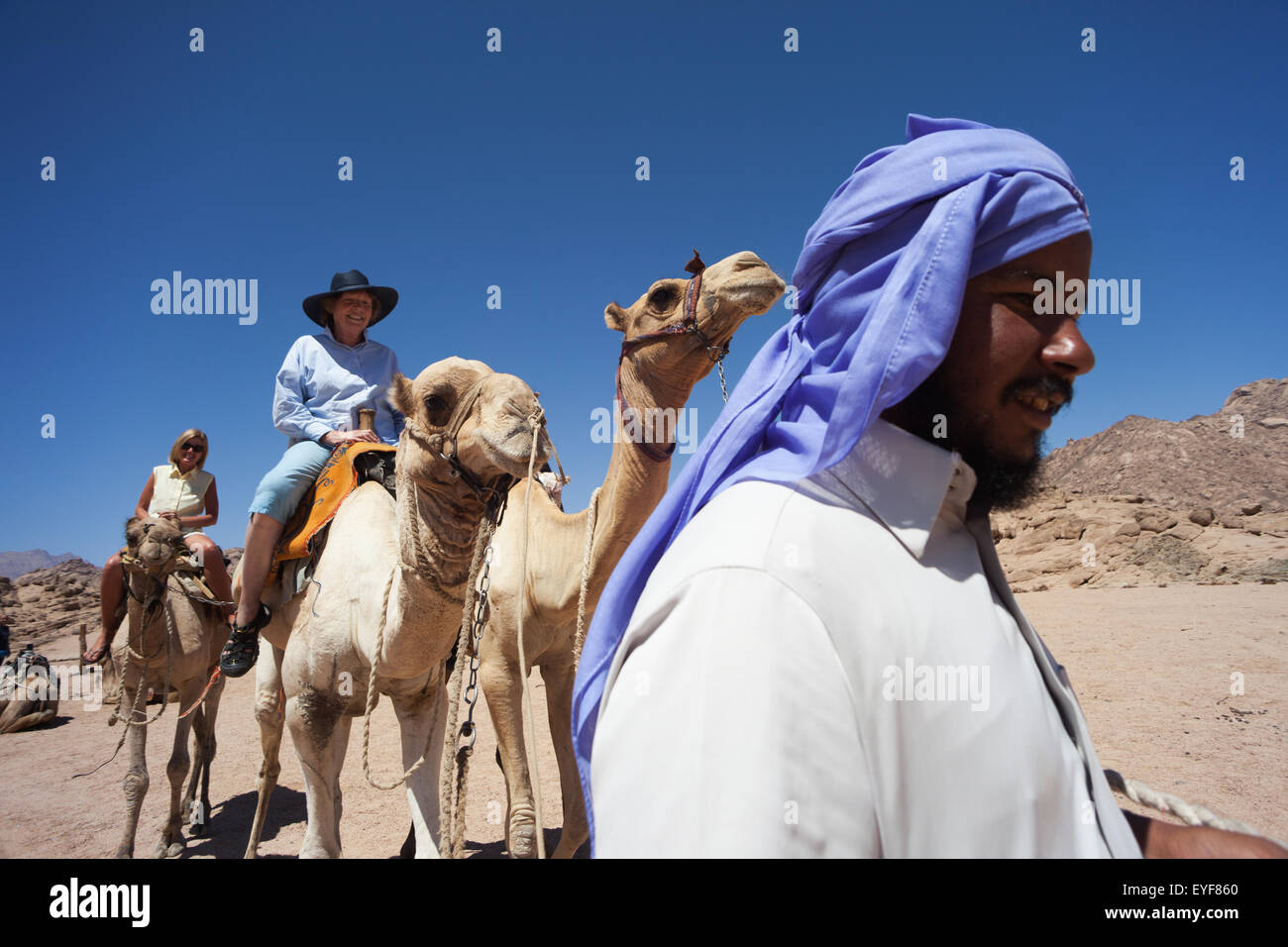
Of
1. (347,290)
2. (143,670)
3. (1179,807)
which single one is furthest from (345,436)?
(1179,807)

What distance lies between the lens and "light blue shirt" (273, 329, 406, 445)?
481 centimetres

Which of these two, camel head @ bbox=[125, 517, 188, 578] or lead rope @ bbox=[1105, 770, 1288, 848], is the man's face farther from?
camel head @ bbox=[125, 517, 188, 578]

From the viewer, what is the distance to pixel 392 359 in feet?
17.3

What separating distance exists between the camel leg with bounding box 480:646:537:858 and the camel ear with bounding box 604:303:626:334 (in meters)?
Result: 2.14

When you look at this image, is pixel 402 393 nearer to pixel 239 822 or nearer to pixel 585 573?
pixel 585 573

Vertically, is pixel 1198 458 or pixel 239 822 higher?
pixel 1198 458

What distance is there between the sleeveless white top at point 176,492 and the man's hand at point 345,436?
11.0ft

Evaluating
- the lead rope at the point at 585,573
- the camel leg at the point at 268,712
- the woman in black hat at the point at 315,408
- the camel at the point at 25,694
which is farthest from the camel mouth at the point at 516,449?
the camel at the point at 25,694

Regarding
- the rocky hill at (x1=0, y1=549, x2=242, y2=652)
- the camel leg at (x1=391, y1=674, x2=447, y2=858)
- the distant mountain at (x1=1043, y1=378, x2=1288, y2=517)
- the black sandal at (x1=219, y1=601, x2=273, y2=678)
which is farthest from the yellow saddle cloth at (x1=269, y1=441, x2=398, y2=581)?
the distant mountain at (x1=1043, y1=378, x2=1288, y2=517)

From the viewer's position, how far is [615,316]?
4.67 metres

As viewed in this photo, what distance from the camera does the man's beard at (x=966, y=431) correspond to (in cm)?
133

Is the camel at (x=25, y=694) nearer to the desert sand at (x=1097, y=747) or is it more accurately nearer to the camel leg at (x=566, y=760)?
the desert sand at (x=1097, y=747)

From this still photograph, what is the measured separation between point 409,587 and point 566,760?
1.90 meters
